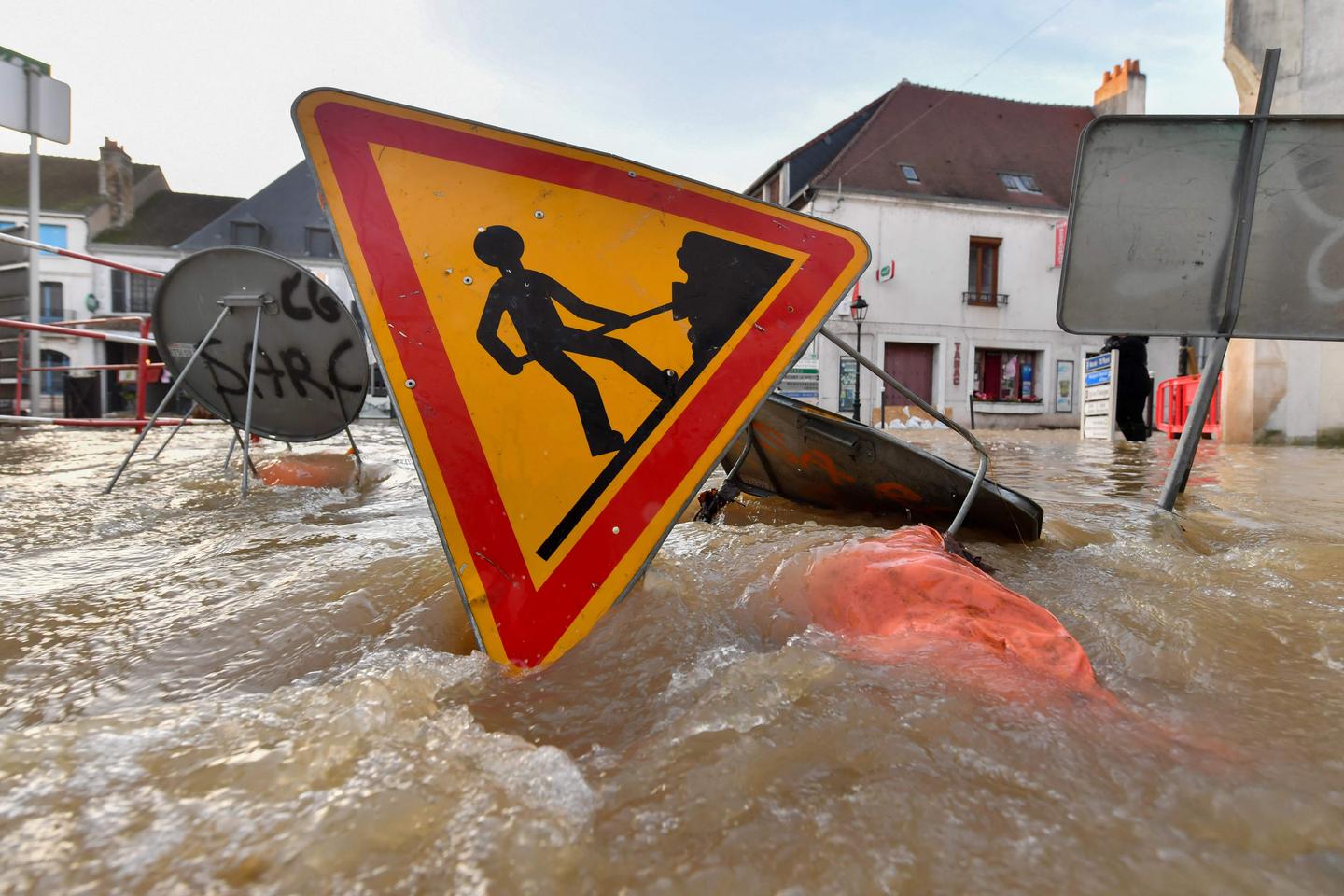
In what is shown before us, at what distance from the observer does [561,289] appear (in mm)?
1322

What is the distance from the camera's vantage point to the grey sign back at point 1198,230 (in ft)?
8.27

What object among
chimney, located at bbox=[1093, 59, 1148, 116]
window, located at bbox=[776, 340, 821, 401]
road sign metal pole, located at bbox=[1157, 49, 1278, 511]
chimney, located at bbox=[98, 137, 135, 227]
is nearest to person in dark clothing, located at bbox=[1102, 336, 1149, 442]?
road sign metal pole, located at bbox=[1157, 49, 1278, 511]

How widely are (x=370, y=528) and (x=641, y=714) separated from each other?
6.05ft

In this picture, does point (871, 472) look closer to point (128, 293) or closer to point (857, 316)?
point (857, 316)

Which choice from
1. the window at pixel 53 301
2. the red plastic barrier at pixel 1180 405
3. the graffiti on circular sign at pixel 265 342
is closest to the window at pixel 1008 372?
the red plastic barrier at pixel 1180 405

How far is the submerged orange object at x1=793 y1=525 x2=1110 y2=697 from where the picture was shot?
1.17m

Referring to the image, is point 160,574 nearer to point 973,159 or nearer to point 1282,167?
point 1282,167

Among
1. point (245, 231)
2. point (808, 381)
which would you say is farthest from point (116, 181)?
point (808, 381)

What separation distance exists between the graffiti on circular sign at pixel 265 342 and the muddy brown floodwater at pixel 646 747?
73.1 inches

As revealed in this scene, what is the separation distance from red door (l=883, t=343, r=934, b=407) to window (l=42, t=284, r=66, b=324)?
28.6 m

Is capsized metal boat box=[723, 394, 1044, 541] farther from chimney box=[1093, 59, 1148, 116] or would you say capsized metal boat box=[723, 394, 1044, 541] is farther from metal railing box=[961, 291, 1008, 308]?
chimney box=[1093, 59, 1148, 116]

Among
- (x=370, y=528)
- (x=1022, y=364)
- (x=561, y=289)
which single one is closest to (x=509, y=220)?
(x=561, y=289)

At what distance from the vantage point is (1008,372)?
2088cm

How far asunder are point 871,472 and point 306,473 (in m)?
3.19
